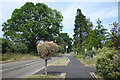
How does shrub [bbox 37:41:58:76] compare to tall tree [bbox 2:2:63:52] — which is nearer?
shrub [bbox 37:41:58:76]

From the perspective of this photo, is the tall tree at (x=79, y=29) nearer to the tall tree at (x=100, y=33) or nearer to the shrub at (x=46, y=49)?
the tall tree at (x=100, y=33)

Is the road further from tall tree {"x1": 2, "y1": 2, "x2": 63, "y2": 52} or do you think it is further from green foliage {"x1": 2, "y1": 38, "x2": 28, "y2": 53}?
tall tree {"x1": 2, "y1": 2, "x2": 63, "y2": 52}

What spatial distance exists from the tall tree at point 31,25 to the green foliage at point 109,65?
2990 cm

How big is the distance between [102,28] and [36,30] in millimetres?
17770

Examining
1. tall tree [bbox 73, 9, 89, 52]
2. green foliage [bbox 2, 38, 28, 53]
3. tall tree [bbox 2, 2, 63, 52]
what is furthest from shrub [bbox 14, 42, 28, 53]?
tall tree [bbox 73, 9, 89, 52]

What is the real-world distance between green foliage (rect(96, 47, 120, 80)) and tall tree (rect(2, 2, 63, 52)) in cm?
2990

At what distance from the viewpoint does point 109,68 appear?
7543mm

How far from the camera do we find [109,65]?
25.0 ft

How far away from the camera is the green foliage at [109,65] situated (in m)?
7.46

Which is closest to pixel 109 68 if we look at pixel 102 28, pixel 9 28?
pixel 102 28

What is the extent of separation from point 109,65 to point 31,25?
3162 cm

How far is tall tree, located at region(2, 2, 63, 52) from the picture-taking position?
3741 centimetres

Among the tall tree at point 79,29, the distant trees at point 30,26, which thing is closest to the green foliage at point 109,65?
the distant trees at point 30,26

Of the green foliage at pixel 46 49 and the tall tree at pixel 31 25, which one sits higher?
the tall tree at pixel 31 25
